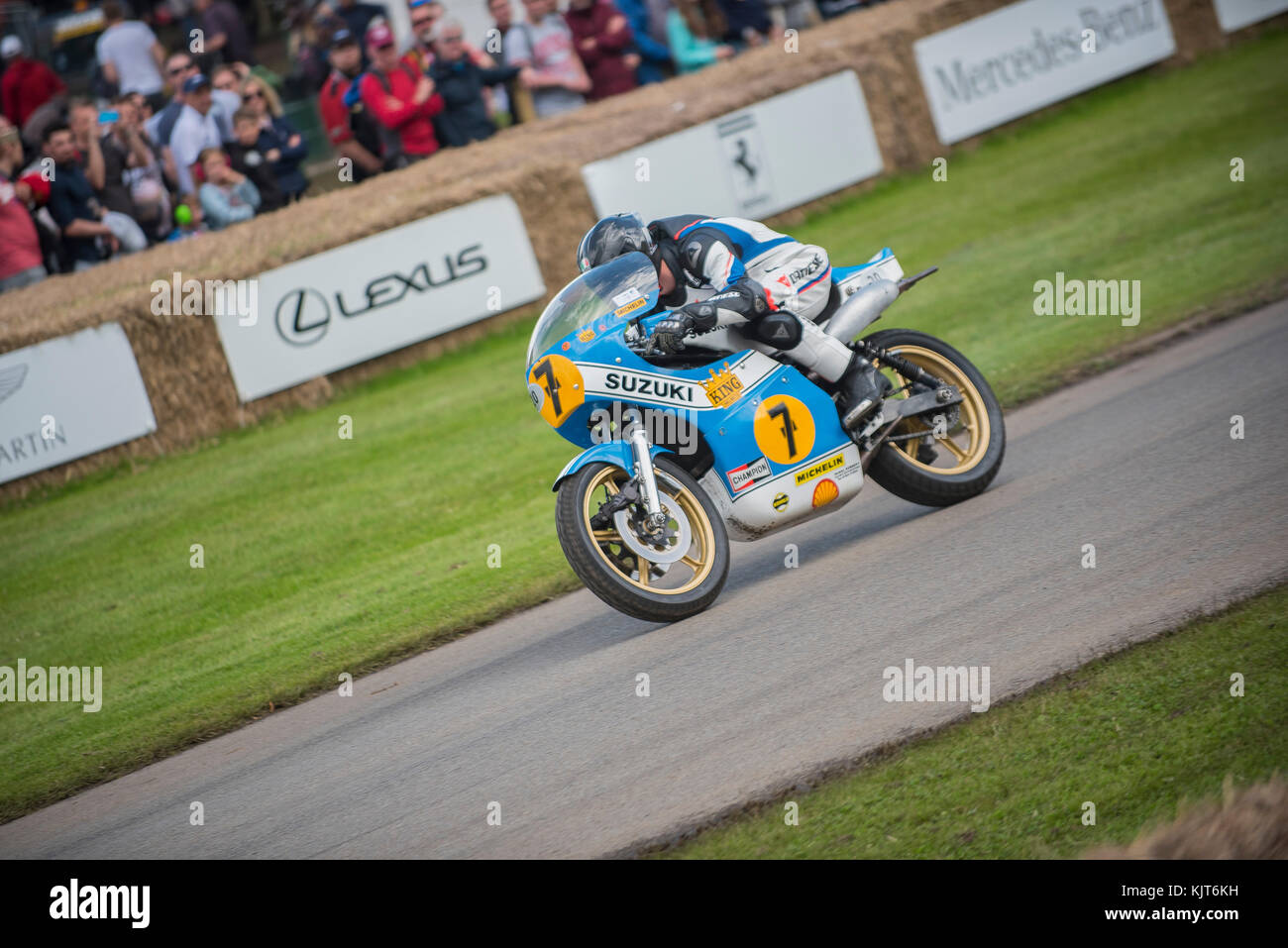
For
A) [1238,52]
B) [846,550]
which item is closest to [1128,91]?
[1238,52]

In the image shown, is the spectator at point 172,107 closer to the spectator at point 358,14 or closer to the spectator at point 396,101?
the spectator at point 396,101

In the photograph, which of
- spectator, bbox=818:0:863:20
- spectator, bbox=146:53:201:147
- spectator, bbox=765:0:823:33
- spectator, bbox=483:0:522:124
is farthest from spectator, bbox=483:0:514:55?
spectator, bbox=818:0:863:20

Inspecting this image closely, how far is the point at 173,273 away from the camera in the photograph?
12883 mm

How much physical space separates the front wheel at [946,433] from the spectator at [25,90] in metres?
11.7

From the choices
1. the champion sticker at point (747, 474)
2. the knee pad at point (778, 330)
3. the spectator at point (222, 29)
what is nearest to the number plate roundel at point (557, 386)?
the champion sticker at point (747, 474)

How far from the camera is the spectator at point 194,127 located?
1418 centimetres

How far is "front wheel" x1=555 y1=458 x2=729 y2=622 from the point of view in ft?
19.8

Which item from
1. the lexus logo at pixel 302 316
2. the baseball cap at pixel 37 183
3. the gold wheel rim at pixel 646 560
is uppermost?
the baseball cap at pixel 37 183

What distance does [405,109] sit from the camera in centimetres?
1486

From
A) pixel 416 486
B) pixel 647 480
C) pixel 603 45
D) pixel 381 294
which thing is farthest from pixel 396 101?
pixel 647 480

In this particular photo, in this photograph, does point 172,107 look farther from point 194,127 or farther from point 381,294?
point 381,294

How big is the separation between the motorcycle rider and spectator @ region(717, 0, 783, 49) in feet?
37.8

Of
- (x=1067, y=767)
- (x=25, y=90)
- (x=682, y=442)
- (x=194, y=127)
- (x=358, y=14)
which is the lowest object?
(x=1067, y=767)

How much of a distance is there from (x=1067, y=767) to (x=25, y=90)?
14685 mm
